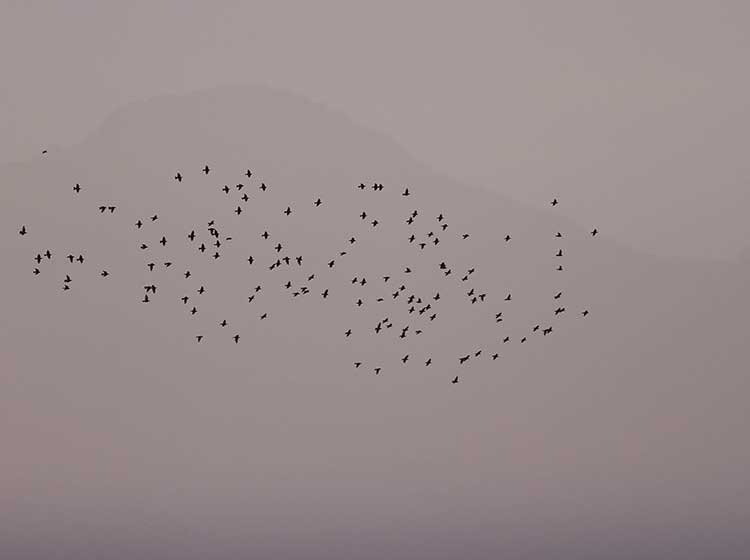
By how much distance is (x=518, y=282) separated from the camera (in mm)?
86312

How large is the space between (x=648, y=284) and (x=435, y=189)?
30312 mm

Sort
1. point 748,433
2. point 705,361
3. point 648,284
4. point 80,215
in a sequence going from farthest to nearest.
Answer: point 648,284 → point 80,215 → point 705,361 → point 748,433

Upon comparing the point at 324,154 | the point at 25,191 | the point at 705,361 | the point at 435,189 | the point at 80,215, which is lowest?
the point at 705,361

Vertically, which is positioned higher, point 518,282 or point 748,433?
point 518,282

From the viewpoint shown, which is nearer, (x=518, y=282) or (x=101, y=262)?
(x=518, y=282)

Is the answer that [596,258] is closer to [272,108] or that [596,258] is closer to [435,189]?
[435,189]

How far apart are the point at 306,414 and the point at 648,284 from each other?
69784 mm

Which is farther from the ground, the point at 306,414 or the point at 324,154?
the point at 324,154

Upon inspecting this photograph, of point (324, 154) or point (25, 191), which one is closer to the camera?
point (25, 191)

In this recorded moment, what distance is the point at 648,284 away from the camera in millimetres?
137500

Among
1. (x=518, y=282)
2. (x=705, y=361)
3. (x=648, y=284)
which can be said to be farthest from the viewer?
(x=648, y=284)

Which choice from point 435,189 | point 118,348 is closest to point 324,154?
point 435,189

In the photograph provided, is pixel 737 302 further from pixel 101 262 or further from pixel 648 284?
pixel 101 262

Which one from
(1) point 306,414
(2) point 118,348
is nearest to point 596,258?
(2) point 118,348
